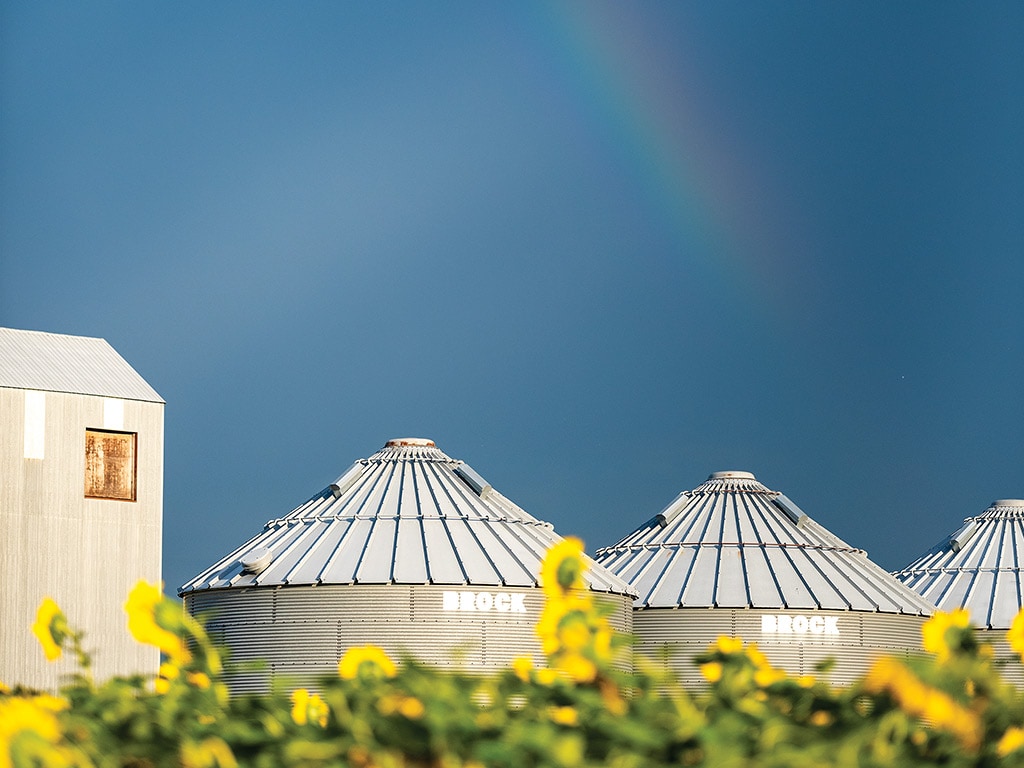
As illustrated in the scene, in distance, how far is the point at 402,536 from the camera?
47.2 m

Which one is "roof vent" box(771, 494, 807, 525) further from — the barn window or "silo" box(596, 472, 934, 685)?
the barn window

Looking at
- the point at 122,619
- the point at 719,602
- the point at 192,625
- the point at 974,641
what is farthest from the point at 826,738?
the point at 719,602

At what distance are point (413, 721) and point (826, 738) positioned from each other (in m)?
1.43

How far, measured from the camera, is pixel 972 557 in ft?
210

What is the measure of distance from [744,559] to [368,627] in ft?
49.3

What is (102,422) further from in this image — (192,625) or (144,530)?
(192,625)

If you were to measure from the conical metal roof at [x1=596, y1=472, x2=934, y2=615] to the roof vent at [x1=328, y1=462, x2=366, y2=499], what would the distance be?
979 cm

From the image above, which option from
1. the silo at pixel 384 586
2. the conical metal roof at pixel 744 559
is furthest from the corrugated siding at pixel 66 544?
the conical metal roof at pixel 744 559

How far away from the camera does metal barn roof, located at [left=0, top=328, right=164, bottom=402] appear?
47.2 meters

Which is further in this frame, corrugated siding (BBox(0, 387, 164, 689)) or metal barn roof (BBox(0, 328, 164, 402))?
metal barn roof (BBox(0, 328, 164, 402))

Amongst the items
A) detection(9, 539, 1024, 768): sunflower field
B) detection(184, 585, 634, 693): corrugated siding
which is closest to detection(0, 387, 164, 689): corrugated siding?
detection(184, 585, 634, 693): corrugated siding

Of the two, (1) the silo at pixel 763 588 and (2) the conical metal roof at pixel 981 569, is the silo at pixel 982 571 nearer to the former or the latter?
(2) the conical metal roof at pixel 981 569

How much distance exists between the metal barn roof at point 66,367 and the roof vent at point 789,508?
22.3 m

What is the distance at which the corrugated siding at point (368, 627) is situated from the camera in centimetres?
4384
